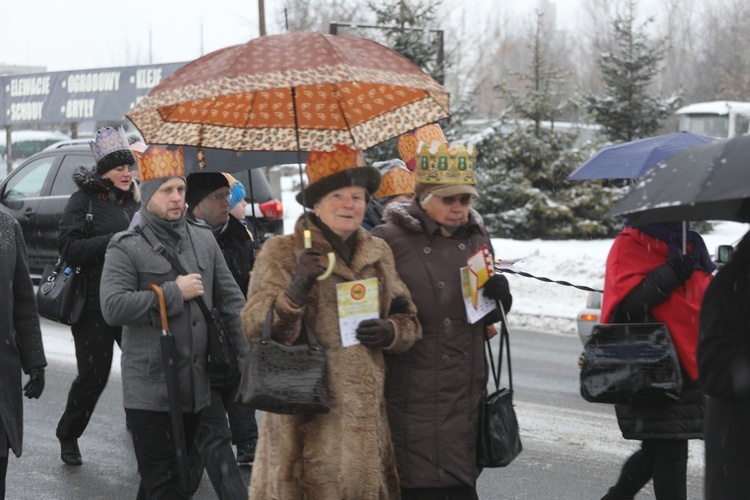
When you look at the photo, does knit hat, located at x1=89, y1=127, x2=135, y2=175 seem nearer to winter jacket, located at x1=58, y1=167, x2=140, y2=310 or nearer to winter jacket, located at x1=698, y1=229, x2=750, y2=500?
winter jacket, located at x1=58, y1=167, x2=140, y2=310

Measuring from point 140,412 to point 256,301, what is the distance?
128 centimetres

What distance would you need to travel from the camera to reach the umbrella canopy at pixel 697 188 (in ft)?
9.18

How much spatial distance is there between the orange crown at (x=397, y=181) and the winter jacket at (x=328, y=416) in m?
2.61

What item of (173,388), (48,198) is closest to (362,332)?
(173,388)

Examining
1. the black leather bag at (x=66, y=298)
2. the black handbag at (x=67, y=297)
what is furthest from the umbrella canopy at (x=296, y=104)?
the black leather bag at (x=66, y=298)

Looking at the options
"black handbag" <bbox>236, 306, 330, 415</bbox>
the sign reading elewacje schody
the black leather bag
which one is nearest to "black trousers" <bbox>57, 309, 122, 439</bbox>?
the black leather bag

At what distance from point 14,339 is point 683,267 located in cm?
316

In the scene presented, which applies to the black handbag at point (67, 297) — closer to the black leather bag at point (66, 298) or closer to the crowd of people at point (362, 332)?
the black leather bag at point (66, 298)

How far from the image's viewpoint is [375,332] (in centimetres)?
373

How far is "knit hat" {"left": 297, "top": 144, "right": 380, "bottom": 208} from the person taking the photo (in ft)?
12.6

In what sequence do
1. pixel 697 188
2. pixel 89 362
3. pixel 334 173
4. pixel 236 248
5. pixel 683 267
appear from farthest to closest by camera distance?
pixel 89 362
pixel 236 248
pixel 683 267
pixel 334 173
pixel 697 188

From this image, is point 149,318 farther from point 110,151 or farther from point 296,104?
point 110,151

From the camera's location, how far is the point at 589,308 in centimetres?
926

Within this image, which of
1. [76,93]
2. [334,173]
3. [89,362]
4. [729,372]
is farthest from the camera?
[76,93]
